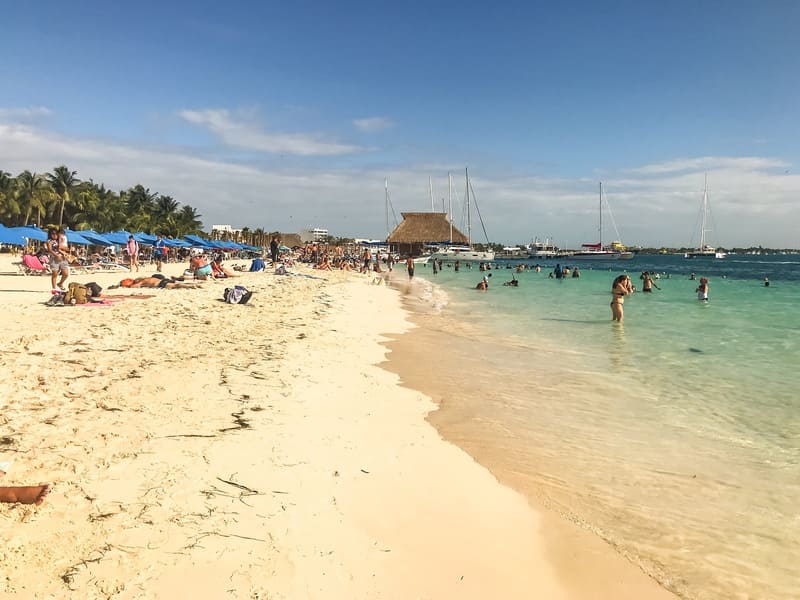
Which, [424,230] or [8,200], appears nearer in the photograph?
[8,200]

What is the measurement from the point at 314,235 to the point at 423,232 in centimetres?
4360

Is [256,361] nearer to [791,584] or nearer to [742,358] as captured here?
[791,584]

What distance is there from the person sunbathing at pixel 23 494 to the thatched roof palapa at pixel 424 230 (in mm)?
78942

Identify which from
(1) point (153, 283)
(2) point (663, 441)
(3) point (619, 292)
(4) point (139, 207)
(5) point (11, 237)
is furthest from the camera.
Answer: (4) point (139, 207)

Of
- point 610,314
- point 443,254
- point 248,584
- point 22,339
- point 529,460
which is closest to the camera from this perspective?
point 248,584

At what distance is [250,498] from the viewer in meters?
3.06

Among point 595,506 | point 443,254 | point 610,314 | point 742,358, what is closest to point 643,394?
point 595,506

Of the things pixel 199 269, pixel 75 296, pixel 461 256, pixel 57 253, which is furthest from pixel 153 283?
pixel 461 256

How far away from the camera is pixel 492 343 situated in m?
11.0

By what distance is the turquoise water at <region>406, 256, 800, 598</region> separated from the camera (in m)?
3.18

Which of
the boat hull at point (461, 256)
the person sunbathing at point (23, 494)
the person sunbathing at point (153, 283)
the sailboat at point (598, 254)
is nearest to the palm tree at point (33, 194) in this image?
the person sunbathing at point (153, 283)

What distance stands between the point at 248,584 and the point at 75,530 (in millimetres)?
1034

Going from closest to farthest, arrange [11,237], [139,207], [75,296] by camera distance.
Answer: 1. [75,296]
2. [11,237]
3. [139,207]

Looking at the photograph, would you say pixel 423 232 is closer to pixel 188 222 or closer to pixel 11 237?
pixel 188 222
